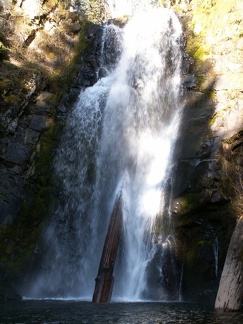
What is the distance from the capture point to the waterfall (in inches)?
530

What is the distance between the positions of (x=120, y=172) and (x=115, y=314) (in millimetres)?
7662

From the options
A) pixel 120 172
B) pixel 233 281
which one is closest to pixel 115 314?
pixel 233 281

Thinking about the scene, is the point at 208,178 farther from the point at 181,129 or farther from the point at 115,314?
the point at 115,314

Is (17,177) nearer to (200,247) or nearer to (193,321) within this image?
(200,247)

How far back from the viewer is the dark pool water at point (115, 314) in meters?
7.96

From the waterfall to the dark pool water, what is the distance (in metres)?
2.70

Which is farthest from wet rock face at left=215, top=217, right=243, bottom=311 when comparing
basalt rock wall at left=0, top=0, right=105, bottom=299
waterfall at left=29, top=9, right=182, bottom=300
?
basalt rock wall at left=0, top=0, right=105, bottom=299

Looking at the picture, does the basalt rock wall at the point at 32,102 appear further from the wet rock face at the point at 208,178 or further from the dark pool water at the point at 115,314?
the wet rock face at the point at 208,178

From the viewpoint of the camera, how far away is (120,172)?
1570 centimetres

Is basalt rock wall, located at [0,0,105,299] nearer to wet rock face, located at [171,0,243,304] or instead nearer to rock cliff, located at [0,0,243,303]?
rock cliff, located at [0,0,243,303]

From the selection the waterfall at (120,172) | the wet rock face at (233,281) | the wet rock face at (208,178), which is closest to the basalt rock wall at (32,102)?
the waterfall at (120,172)

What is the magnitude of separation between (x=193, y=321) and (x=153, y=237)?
529cm

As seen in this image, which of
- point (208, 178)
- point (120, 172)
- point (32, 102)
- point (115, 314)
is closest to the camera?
point (115, 314)

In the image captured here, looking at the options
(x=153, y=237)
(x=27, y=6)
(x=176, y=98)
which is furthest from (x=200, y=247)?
(x=27, y=6)
